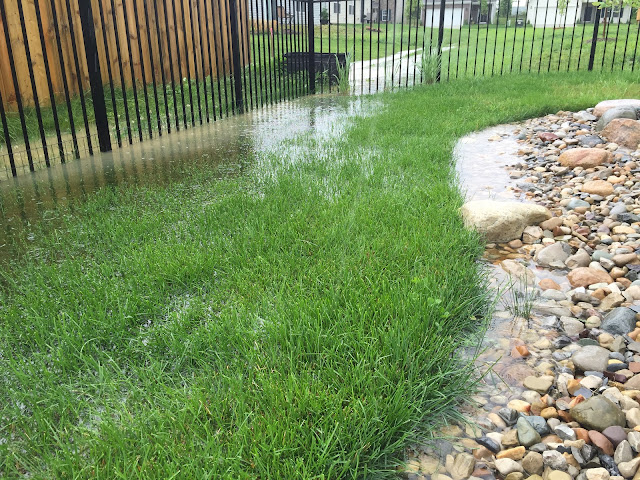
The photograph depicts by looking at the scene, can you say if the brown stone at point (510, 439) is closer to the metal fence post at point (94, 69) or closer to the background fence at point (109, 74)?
the background fence at point (109, 74)

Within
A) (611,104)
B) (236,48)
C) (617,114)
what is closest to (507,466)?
(617,114)

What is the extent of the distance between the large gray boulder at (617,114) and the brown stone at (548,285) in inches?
155

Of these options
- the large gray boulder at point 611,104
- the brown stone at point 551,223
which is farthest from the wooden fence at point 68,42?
the large gray boulder at point 611,104

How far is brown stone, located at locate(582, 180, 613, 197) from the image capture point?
432 centimetres

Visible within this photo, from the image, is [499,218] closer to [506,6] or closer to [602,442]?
[602,442]

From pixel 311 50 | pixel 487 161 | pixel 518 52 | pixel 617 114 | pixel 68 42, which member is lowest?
pixel 487 161

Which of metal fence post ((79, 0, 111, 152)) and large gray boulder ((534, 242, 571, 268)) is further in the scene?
metal fence post ((79, 0, 111, 152))

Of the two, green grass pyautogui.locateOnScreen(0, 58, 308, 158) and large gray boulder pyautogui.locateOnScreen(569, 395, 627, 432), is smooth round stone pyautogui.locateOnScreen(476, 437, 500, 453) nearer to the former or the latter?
large gray boulder pyautogui.locateOnScreen(569, 395, 627, 432)

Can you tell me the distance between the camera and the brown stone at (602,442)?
1.76m

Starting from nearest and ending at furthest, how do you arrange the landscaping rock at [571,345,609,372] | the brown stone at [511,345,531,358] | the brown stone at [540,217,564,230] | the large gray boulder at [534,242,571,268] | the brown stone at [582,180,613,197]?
1. the landscaping rock at [571,345,609,372]
2. the brown stone at [511,345,531,358]
3. the large gray boulder at [534,242,571,268]
4. the brown stone at [540,217,564,230]
5. the brown stone at [582,180,613,197]

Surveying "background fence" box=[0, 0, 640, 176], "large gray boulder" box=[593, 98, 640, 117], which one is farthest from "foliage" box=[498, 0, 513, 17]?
"large gray boulder" box=[593, 98, 640, 117]

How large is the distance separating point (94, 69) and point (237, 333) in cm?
477

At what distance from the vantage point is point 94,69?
18.9 ft

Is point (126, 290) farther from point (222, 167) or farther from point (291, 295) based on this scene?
point (222, 167)
